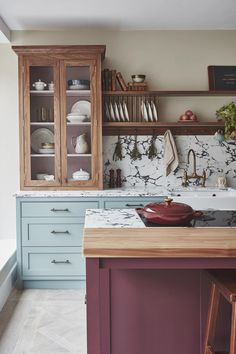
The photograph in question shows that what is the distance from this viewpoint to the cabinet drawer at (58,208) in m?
4.25

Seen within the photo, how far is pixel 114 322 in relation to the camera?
231 centimetres

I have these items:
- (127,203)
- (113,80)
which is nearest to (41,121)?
(113,80)

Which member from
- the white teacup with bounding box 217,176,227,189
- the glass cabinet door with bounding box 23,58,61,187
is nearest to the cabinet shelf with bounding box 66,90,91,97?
the glass cabinet door with bounding box 23,58,61,187

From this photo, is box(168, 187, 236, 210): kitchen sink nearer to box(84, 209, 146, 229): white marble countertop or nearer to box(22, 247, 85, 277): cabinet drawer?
box(22, 247, 85, 277): cabinet drawer

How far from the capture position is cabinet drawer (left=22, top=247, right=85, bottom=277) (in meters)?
4.27

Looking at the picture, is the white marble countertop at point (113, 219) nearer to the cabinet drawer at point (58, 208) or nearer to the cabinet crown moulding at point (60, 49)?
the cabinet drawer at point (58, 208)

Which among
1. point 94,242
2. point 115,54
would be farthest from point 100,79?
point 94,242

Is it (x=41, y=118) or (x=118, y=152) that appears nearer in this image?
(x=41, y=118)

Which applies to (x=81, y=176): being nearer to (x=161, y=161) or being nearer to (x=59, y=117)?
(x=59, y=117)

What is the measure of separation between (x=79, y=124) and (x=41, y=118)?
0.37 meters

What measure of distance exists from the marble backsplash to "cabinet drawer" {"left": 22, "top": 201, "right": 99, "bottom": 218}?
2.21ft

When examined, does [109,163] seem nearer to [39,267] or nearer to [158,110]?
[158,110]

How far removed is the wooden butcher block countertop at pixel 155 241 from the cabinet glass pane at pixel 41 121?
211 centimetres

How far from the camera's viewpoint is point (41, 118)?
447 centimetres
